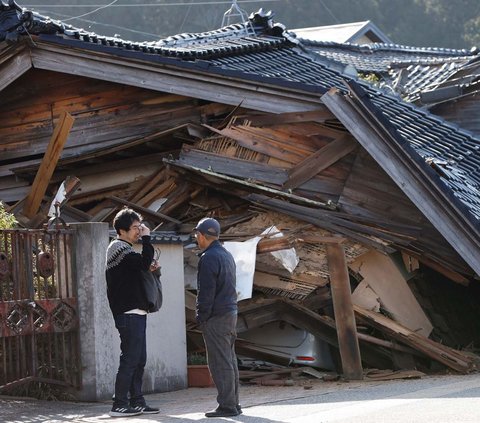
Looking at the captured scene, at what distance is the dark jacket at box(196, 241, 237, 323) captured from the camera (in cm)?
952

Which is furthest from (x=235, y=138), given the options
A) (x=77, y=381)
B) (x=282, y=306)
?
(x=77, y=381)

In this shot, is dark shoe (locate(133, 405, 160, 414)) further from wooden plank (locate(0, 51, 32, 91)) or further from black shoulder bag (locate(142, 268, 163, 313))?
wooden plank (locate(0, 51, 32, 91))

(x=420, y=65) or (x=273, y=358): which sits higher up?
(x=420, y=65)

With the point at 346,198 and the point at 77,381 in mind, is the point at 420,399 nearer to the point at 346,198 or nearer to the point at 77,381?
the point at 77,381

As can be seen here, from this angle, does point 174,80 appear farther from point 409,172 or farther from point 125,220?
point 125,220

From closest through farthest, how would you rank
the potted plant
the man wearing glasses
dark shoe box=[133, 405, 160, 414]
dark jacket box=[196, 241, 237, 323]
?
dark jacket box=[196, 241, 237, 323] < the man wearing glasses < dark shoe box=[133, 405, 160, 414] < the potted plant

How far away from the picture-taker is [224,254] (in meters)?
9.69

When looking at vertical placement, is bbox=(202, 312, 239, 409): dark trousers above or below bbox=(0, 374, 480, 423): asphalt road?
above

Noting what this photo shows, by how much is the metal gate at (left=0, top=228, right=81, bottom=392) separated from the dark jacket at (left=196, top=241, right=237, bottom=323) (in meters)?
2.01

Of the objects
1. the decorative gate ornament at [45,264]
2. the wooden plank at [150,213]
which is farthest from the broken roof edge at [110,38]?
the decorative gate ornament at [45,264]

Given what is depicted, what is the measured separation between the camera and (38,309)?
1077cm

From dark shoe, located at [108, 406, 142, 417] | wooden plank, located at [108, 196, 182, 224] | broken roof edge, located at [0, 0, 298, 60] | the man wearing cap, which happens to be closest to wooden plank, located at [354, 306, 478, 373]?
wooden plank, located at [108, 196, 182, 224]

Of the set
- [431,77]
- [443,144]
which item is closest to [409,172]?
[443,144]

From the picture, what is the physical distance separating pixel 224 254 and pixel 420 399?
2.31 metres
